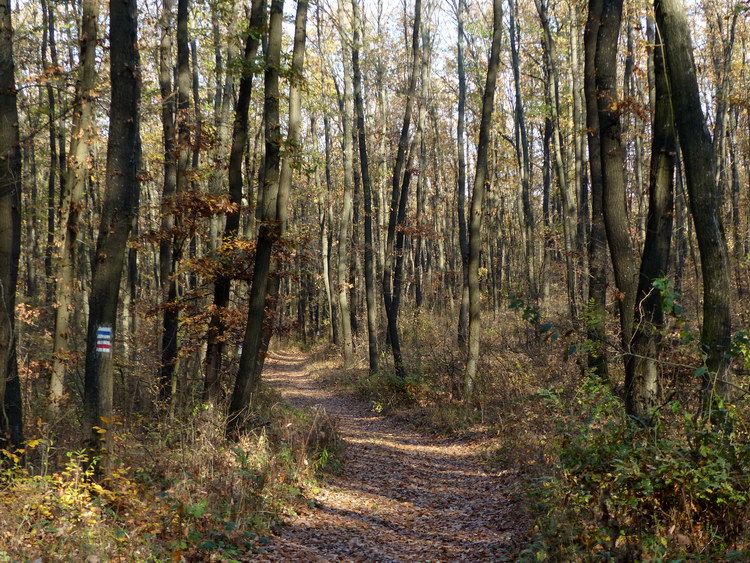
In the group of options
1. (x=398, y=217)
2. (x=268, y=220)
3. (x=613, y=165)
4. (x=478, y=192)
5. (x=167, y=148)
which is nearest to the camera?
(x=613, y=165)

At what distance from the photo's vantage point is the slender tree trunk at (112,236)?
6.46 metres

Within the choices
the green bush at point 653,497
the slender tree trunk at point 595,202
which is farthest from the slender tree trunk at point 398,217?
the green bush at point 653,497

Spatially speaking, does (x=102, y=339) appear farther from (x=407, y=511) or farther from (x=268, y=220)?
(x=407, y=511)

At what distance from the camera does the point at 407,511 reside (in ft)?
25.6

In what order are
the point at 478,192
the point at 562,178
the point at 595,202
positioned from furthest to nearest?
the point at 562,178 → the point at 478,192 → the point at 595,202

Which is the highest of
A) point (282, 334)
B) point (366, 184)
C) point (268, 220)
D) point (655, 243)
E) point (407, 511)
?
point (366, 184)

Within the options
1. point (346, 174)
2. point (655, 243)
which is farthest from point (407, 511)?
point (346, 174)

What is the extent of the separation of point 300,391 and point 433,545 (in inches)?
539

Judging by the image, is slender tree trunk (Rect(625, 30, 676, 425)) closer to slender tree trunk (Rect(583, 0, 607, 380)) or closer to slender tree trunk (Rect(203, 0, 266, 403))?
slender tree trunk (Rect(583, 0, 607, 380))

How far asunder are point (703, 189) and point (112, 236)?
6.51m

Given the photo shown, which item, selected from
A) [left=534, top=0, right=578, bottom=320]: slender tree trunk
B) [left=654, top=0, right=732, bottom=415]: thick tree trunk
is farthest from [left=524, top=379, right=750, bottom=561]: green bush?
[left=534, top=0, right=578, bottom=320]: slender tree trunk

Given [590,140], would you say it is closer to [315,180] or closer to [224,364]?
[224,364]

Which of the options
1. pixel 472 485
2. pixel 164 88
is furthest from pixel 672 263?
pixel 164 88

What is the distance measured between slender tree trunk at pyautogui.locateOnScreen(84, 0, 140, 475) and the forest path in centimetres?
259
